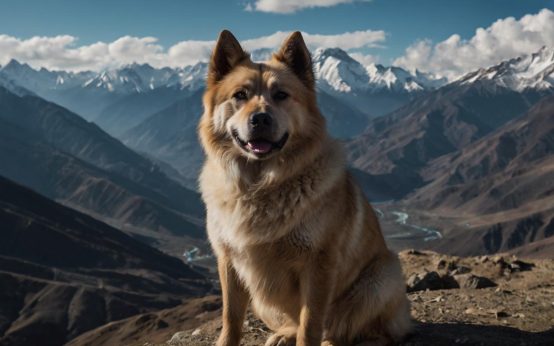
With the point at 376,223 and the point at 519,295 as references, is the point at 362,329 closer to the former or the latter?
the point at 376,223

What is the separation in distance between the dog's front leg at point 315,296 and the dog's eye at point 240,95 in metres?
2.84

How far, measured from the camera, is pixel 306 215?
8.73 meters

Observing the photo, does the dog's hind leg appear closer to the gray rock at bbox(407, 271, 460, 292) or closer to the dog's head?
the dog's head

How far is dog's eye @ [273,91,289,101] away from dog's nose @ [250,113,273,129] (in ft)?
2.08

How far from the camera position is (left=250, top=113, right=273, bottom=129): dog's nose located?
28.0 ft

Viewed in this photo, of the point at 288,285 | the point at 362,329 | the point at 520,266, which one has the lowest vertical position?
the point at 520,266

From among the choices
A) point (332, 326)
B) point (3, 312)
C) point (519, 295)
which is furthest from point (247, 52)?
point (3, 312)

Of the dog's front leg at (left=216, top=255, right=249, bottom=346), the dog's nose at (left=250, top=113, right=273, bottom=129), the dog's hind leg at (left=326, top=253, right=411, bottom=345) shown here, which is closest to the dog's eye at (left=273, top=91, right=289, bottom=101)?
the dog's nose at (left=250, top=113, right=273, bottom=129)

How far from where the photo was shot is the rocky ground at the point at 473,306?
11151 millimetres

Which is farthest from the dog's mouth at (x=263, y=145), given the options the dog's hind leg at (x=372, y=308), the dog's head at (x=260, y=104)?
the dog's hind leg at (x=372, y=308)

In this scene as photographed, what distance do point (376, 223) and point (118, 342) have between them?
151 meters

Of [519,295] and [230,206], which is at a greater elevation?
[230,206]

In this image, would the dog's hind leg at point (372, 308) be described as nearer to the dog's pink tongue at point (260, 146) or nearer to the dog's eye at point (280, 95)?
the dog's pink tongue at point (260, 146)

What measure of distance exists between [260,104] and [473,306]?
32.0 feet
